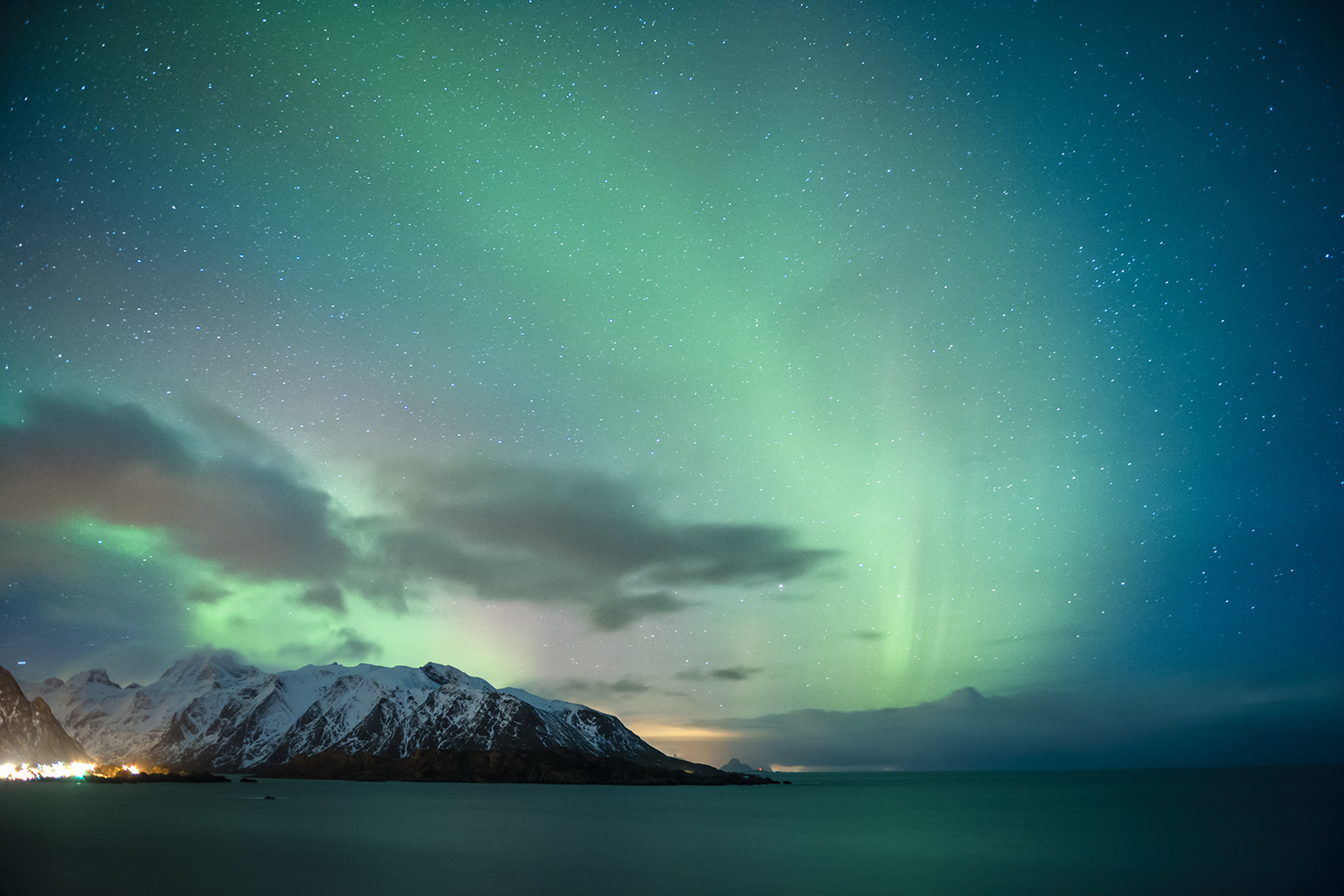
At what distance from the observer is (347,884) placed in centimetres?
3941

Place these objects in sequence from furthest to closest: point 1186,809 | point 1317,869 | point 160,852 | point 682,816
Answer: point 1186,809 < point 682,816 < point 160,852 < point 1317,869

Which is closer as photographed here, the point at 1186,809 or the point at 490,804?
the point at 1186,809

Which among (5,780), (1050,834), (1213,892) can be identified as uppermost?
(1213,892)

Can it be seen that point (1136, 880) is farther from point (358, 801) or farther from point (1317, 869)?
point (358, 801)

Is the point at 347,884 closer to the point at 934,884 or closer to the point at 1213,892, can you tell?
the point at 934,884

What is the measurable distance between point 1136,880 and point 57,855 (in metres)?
65.5

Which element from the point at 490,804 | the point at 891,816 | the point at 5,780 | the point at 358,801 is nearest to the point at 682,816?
the point at 891,816

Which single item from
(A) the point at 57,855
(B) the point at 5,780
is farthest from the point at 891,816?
(B) the point at 5,780

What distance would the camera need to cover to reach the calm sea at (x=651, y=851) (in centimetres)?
4194

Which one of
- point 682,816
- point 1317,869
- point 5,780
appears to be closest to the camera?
point 1317,869

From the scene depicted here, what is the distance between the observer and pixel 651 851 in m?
61.3

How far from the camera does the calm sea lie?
4194 centimetres

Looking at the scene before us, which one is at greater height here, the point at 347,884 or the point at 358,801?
the point at 347,884

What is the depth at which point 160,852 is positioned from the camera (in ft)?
170
